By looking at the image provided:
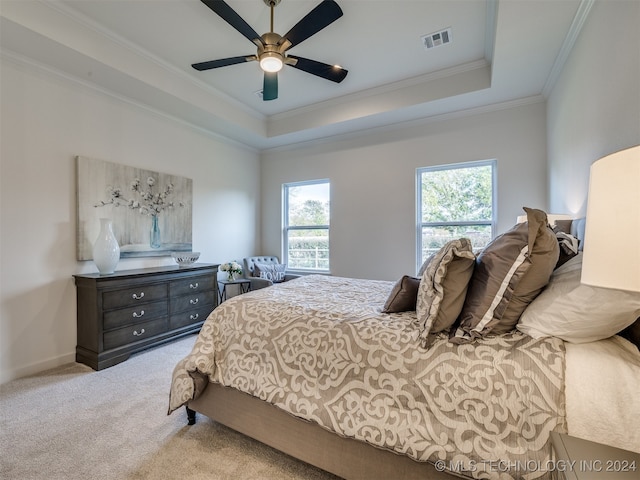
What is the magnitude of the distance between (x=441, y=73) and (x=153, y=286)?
13.1 ft

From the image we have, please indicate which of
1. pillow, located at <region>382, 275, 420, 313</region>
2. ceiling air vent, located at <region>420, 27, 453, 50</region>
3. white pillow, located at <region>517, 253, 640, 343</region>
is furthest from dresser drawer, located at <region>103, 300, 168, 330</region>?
ceiling air vent, located at <region>420, 27, 453, 50</region>

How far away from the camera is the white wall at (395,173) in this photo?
3.38m

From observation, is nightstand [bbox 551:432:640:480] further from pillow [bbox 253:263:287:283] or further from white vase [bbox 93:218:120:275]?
pillow [bbox 253:263:287:283]

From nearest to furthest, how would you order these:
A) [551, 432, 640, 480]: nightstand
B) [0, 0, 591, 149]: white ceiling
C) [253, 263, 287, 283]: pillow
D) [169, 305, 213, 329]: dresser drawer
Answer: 1. [551, 432, 640, 480]: nightstand
2. [0, 0, 591, 149]: white ceiling
3. [169, 305, 213, 329]: dresser drawer
4. [253, 263, 287, 283]: pillow

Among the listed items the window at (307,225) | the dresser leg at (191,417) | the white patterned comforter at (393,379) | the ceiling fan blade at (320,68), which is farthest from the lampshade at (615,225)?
the window at (307,225)

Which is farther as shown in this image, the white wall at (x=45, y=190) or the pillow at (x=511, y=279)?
the white wall at (x=45, y=190)

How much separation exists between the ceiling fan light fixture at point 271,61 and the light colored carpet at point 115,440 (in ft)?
8.49

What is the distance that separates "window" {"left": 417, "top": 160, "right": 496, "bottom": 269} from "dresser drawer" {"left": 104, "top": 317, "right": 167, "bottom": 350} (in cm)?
332

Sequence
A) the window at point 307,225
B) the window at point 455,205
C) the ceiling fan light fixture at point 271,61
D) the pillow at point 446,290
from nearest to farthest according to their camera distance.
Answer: the pillow at point 446,290 → the ceiling fan light fixture at point 271,61 → the window at point 455,205 → the window at point 307,225

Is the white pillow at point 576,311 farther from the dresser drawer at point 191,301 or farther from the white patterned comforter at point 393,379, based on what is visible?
the dresser drawer at point 191,301

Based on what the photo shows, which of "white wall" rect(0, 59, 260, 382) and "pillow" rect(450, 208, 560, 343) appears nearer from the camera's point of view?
"pillow" rect(450, 208, 560, 343)

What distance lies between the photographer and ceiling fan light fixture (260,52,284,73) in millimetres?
2121

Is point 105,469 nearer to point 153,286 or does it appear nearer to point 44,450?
point 44,450

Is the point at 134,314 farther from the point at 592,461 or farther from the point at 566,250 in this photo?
the point at 566,250
